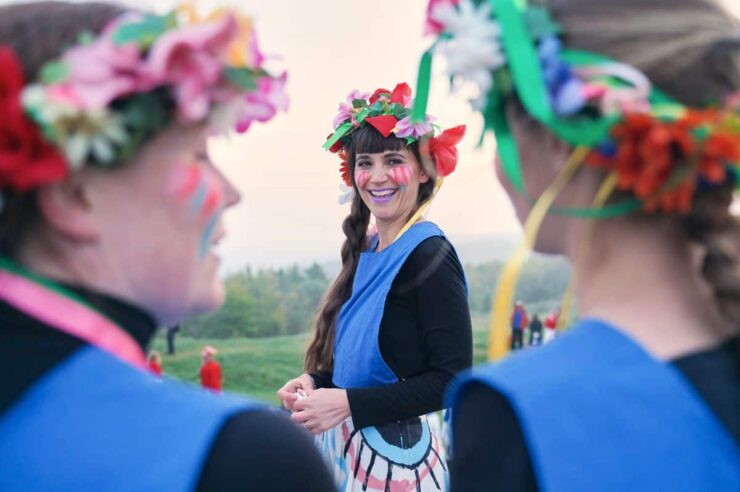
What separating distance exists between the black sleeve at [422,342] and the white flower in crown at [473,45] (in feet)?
4.35

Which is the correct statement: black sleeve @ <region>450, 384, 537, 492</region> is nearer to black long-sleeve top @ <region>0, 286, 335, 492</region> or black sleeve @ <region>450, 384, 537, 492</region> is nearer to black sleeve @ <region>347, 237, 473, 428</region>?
black long-sleeve top @ <region>0, 286, 335, 492</region>

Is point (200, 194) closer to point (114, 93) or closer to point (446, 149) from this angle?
point (114, 93)

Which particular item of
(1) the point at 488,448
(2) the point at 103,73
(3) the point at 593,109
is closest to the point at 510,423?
(1) the point at 488,448

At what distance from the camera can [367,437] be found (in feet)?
8.34

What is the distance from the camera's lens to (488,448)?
1026 mm

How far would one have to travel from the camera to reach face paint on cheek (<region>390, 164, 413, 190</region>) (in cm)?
285

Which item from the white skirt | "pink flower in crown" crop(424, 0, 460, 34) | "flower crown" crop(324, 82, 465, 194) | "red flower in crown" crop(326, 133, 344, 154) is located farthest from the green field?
"pink flower in crown" crop(424, 0, 460, 34)

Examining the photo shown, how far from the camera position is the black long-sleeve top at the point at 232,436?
90cm

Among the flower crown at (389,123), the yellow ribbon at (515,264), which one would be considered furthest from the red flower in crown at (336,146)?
the yellow ribbon at (515,264)

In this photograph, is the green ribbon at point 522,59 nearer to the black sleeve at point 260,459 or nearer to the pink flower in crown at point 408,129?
the black sleeve at point 260,459

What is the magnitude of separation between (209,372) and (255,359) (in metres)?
0.88

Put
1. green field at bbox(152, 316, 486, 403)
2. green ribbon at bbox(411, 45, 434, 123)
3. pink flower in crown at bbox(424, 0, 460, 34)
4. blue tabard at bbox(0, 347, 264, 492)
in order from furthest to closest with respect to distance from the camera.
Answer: green field at bbox(152, 316, 486, 403) < green ribbon at bbox(411, 45, 434, 123) < pink flower in crown at bbox(424, 0, 460, 34) < blue tabard at bbox(0, 347, 264, 492)

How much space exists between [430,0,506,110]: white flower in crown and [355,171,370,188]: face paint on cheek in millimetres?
1644

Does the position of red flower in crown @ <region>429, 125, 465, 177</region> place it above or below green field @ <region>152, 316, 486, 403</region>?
above
